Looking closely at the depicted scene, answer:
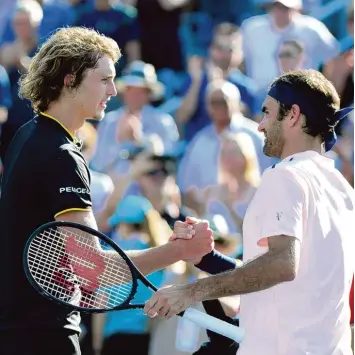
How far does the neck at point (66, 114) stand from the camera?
4.53 metres

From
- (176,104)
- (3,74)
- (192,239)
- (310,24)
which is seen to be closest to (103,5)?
(176,104)

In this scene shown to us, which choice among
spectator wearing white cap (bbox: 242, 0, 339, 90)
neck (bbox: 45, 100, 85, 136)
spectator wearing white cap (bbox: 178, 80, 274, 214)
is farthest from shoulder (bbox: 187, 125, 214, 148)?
neck (bbox: 45, 100, 85, 136)

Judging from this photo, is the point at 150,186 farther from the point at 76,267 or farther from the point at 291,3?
the point at 76,267

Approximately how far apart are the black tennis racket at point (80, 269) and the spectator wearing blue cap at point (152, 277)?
2917 millimetres

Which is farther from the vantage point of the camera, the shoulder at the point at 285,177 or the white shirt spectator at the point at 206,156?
the white shirt spectator at the point at 206,156

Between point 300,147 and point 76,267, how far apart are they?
3.28ft

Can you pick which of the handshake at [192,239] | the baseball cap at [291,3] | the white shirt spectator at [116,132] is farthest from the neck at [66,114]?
the baseball cap at [291,3]

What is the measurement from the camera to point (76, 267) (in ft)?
14.2

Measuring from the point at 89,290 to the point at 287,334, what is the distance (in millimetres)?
859

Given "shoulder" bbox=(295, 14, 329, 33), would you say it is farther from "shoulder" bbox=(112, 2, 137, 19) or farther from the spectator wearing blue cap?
the spectator wearing blue cap

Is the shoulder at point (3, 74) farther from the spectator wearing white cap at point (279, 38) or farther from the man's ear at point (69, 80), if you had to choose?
the man's ear at point (69, 80)

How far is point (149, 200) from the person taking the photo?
799 cm

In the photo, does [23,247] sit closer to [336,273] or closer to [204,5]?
[336,273]

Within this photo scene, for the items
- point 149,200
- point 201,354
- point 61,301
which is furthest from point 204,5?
point 61,301
